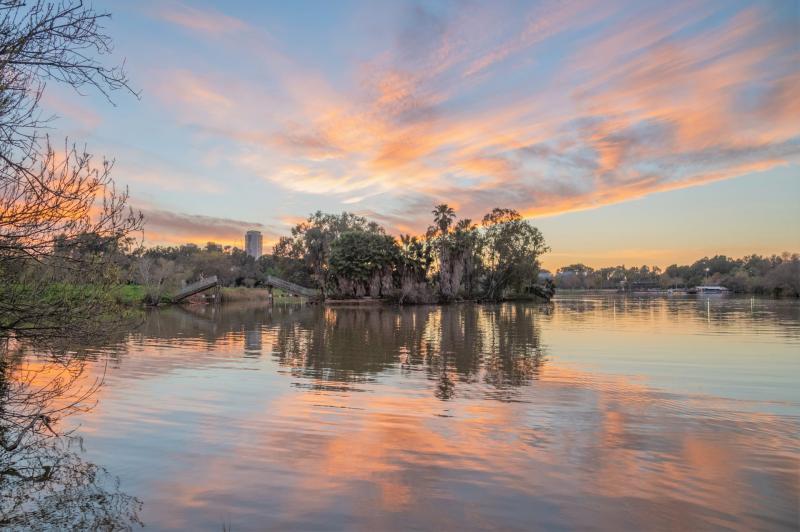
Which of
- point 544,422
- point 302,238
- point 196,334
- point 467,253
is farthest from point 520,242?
point 544,422

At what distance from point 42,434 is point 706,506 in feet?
32.2

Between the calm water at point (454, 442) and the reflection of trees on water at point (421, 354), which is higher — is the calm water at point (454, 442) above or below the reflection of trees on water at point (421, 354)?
below

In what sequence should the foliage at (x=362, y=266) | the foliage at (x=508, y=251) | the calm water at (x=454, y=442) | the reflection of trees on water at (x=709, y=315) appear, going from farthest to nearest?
the foliage at (x=508, y=251) → the foliage at (x=362, y=266) → the reflection of trees on water at (x=709, y=315) → the calm water at (x=454, y=442)

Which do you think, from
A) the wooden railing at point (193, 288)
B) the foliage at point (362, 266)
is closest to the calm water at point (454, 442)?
the foliage at point (362, 266)

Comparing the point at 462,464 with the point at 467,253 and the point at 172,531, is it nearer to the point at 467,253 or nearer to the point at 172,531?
the point at 172,531

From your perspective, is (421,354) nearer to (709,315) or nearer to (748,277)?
(709,315)

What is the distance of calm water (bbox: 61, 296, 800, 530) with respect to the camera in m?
5.77

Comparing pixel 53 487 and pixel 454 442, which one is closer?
pixel 53 487

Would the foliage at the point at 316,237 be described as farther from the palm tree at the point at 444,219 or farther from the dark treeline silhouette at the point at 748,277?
the dark treeline silhouette at the point at 748,277

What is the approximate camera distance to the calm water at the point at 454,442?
577cm

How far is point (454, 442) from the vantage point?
823cm

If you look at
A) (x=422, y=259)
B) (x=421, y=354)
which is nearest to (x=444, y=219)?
(x=422, y=259)

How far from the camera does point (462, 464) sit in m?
7.22

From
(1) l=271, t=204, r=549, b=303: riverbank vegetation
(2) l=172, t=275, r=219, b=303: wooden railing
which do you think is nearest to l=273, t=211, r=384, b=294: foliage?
(1) l=271, t=204, r=549, b=303: riverbank vegetation
